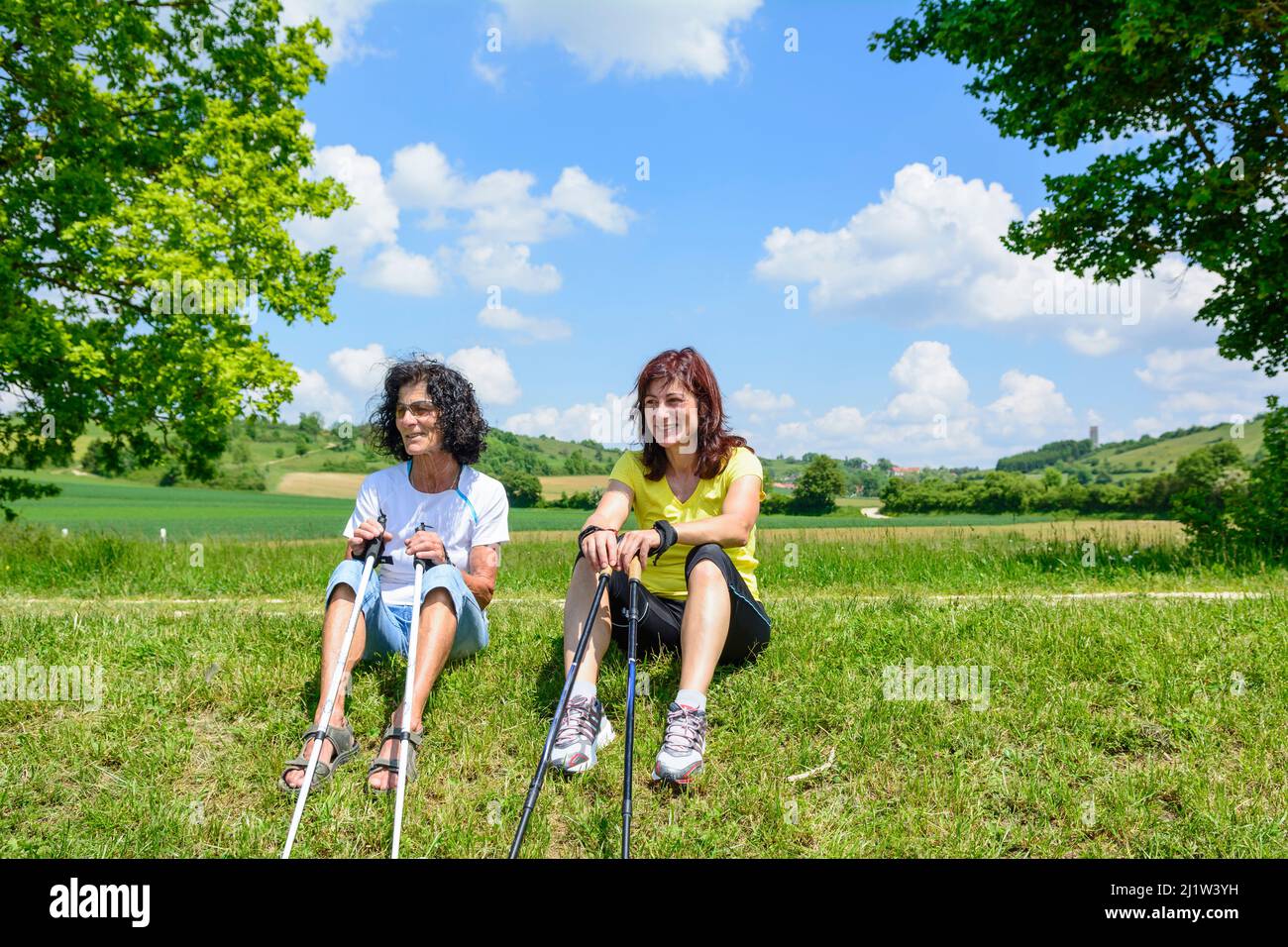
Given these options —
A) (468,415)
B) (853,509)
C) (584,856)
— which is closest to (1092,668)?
(584,856)

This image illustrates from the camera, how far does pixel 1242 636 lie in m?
5.26

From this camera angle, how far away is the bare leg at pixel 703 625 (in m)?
3.90

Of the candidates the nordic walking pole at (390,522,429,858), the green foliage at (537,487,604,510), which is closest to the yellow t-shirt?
the nordic walking pole at (390,522,429,858)

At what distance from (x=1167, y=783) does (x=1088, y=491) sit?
3111 cm

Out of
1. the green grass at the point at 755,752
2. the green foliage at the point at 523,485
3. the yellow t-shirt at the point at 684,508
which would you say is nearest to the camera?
the green grass at the point at 755,752

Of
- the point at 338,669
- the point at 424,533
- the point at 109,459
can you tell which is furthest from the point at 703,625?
the point at 109,459

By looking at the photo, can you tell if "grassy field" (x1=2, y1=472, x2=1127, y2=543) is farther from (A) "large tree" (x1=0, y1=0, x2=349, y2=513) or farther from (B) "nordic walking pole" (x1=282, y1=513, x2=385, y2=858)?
(B) "nordic walking pole" (x1=282, y1=513, x2=385, y2=858)

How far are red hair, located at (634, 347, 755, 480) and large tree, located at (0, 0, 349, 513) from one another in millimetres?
8787

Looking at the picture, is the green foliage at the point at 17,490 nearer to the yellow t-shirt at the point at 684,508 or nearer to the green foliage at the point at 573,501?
the yellow t-shirt at the point at 684,508

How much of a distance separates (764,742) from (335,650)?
216cm

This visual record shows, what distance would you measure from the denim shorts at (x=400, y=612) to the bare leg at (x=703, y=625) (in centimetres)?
120

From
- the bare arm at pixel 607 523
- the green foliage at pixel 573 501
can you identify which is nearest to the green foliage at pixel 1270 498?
the bare arm at pixel 607 523

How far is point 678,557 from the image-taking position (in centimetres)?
452
